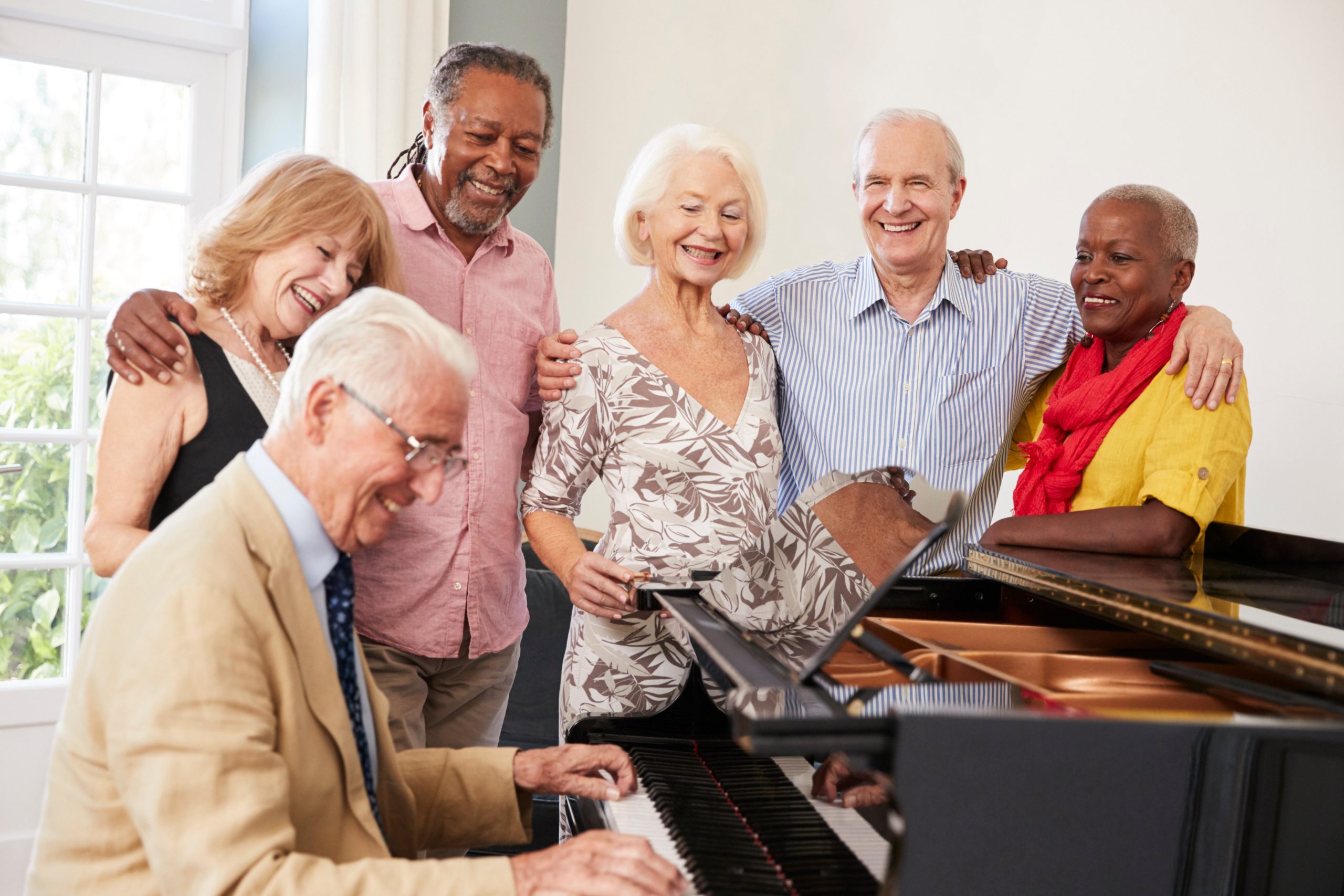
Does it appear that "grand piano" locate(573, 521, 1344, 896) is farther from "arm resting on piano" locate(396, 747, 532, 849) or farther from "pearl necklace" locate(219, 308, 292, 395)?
"pearl necklace" locate(219, 308, 292, 395)

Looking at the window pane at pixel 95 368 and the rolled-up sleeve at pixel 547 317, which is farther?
the window pane at pixel 95 368

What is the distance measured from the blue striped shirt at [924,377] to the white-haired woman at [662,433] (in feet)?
0.57

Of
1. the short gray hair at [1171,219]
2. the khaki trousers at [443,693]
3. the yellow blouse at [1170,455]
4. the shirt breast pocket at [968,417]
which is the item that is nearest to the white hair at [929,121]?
the short gray hair at [1171,219]

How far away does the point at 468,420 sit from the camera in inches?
91.4

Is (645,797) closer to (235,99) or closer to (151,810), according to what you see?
(151,810)

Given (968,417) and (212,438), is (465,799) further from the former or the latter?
(968,417)

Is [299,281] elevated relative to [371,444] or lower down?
elevated

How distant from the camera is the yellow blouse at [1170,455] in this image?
1.92 meters

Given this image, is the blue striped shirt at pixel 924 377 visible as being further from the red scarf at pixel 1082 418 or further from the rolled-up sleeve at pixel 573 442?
the rolled-up sleeve at pixel 573 442

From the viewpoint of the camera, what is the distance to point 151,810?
114 cm

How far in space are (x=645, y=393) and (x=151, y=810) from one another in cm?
116

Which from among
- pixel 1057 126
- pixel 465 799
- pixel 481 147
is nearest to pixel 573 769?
pixel 465 799

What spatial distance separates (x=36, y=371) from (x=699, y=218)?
2.94m

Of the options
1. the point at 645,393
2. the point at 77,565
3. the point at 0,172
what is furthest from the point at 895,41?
the point at 77,565
